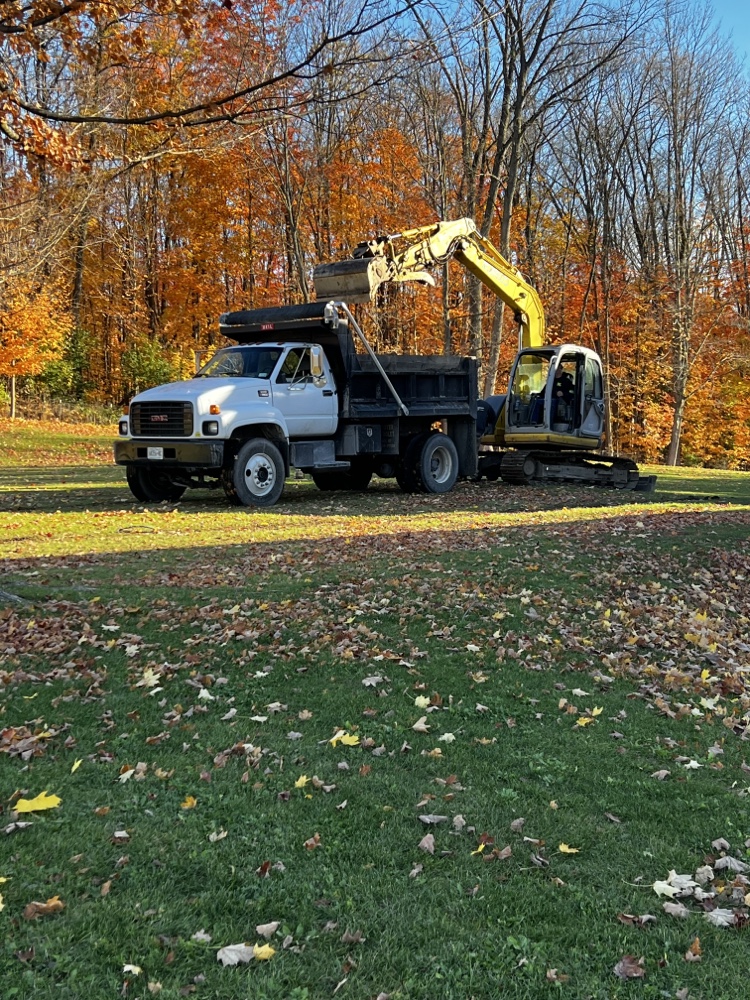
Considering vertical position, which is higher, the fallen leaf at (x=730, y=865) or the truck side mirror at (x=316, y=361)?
the truck side mirror at (x=316, y=361)

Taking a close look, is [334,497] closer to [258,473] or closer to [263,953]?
[258,473]

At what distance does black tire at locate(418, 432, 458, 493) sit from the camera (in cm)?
1672

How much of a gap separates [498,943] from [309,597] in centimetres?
488

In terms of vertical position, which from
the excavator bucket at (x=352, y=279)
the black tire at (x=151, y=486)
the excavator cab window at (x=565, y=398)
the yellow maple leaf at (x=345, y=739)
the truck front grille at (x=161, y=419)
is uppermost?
the excavator bucket at (x=352, y=279)

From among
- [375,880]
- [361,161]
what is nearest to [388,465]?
[375,880]

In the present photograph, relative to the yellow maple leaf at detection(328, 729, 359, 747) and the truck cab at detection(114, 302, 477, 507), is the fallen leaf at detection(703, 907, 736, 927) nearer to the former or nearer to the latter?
the yellow maple leaf at detection(328, 729, 359, 747)

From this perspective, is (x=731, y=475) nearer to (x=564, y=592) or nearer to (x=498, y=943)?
(x=564, y=592)

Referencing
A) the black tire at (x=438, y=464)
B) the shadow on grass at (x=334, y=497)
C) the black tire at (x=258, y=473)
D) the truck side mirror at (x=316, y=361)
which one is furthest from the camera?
the black tire at (x=438, y=464)

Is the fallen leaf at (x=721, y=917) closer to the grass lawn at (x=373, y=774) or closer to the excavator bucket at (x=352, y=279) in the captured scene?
the grass lawn at (x=373, y=774)

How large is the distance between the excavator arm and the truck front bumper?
161 inches

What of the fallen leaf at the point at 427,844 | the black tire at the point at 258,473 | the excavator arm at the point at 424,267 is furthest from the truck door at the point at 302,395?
the fallen leaf at the point at 427,844

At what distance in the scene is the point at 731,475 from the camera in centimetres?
2808

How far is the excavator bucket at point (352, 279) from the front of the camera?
51.0 feet

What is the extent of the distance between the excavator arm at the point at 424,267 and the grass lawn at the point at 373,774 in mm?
7325
